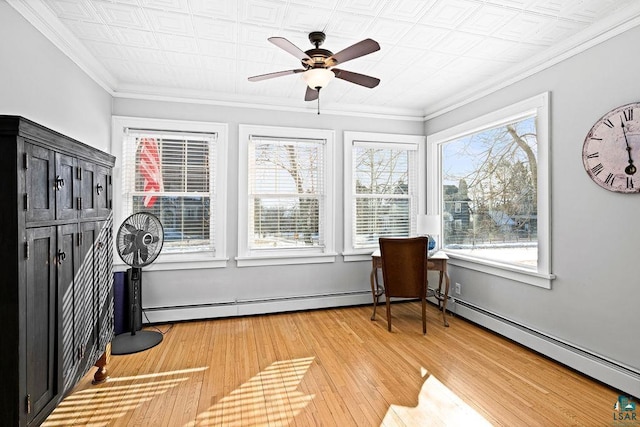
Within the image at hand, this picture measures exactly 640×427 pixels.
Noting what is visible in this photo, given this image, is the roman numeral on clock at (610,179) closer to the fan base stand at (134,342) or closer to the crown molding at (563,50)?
the crown molding at (563,50)

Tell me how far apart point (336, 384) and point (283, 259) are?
6.08 feet

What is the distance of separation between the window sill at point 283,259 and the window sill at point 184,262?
23cm

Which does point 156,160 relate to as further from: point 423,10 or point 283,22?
point 423,10

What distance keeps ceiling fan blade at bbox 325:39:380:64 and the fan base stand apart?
9.71 feet

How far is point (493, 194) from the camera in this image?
3619 millimetres

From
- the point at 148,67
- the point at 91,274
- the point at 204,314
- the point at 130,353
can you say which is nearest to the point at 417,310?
the point at 204,314

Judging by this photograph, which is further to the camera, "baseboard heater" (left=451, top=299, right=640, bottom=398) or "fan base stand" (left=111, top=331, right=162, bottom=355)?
"fan base stand" (left=111, top=331, right=162, bottom=355)

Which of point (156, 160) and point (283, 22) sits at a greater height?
point (283, 22)

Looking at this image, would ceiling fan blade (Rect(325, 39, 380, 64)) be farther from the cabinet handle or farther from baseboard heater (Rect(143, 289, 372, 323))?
baseboard heater (Rect(143, 289, 372, 323))

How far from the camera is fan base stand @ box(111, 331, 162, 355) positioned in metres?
3.04

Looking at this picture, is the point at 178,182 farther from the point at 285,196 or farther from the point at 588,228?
the point at 588,228

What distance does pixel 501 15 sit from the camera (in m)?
2.33

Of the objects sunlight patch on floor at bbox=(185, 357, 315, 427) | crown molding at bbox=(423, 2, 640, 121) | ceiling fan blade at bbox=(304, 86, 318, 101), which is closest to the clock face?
crown molding at bbox=(423, 2, 640, 121)

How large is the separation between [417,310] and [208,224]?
2.77 metres
